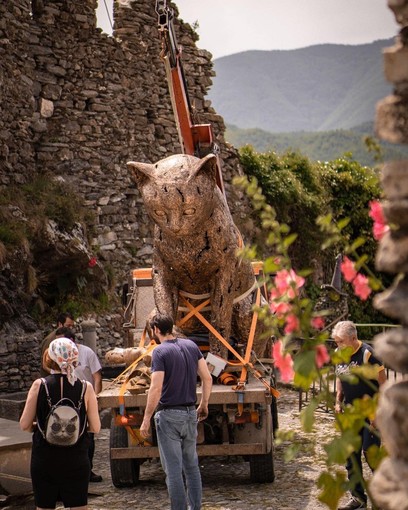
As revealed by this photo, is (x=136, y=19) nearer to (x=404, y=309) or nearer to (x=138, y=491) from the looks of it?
(x=138, y=491)

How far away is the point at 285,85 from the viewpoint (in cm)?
9788

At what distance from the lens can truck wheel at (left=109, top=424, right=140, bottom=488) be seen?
898 centimetres

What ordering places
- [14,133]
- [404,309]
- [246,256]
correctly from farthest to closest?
[14,133] → [246,256] → [404,309]

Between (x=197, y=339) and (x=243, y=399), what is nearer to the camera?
(x=243, y=399)

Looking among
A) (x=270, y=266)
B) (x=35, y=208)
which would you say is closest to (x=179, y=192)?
(x=270, y=266)

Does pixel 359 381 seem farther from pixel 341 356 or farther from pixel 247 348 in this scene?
pixel 341 356

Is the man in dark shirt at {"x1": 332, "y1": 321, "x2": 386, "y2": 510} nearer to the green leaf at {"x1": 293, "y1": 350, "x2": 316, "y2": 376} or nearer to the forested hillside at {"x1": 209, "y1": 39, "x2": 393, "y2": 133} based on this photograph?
the green leaf at {"x1": 293, "y1": 350, "x2": 316, "y2": 376}

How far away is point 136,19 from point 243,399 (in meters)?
11.7

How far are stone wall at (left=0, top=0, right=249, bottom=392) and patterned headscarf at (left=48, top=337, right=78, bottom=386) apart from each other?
8.87 metres

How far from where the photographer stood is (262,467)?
9.05m

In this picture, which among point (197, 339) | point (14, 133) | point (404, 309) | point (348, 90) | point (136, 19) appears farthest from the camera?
point (348, 90)

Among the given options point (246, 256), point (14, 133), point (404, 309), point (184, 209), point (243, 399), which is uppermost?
point (14, 133)

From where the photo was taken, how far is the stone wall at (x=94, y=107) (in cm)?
1638

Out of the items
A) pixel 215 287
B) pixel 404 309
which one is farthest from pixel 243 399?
pixel 404 309
